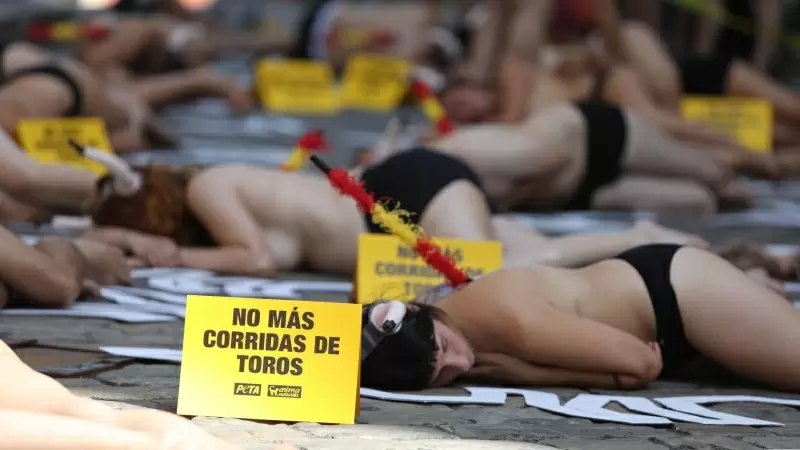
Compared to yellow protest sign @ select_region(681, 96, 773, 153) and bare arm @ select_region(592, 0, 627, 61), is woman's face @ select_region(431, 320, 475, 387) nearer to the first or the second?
bare arm @ select_region(592, 0, 627, 61)

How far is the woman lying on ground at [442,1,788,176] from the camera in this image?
221 inches

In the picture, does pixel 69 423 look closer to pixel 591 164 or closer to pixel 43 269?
pixel 43 269

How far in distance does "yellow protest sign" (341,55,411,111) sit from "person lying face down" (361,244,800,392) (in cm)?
527

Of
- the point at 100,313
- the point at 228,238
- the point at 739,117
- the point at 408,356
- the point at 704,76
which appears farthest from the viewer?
the point at 704,76

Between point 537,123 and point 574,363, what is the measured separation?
2127 millimetres

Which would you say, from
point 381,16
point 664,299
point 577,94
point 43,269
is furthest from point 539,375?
point 381,16

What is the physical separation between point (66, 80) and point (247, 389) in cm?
308

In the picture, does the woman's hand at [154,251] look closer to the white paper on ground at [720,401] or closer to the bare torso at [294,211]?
the bare torso at [294,211]

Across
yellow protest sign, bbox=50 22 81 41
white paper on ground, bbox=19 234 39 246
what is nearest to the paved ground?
white paper on ground, bbox=19 234 39 246

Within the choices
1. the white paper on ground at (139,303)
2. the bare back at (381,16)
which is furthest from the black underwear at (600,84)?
the bare back at (381,16)

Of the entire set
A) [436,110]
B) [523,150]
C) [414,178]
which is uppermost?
[436,110]

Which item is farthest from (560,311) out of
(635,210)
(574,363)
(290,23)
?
(290,23)

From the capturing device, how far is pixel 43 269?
322 centimetres

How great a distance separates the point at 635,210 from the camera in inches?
208
